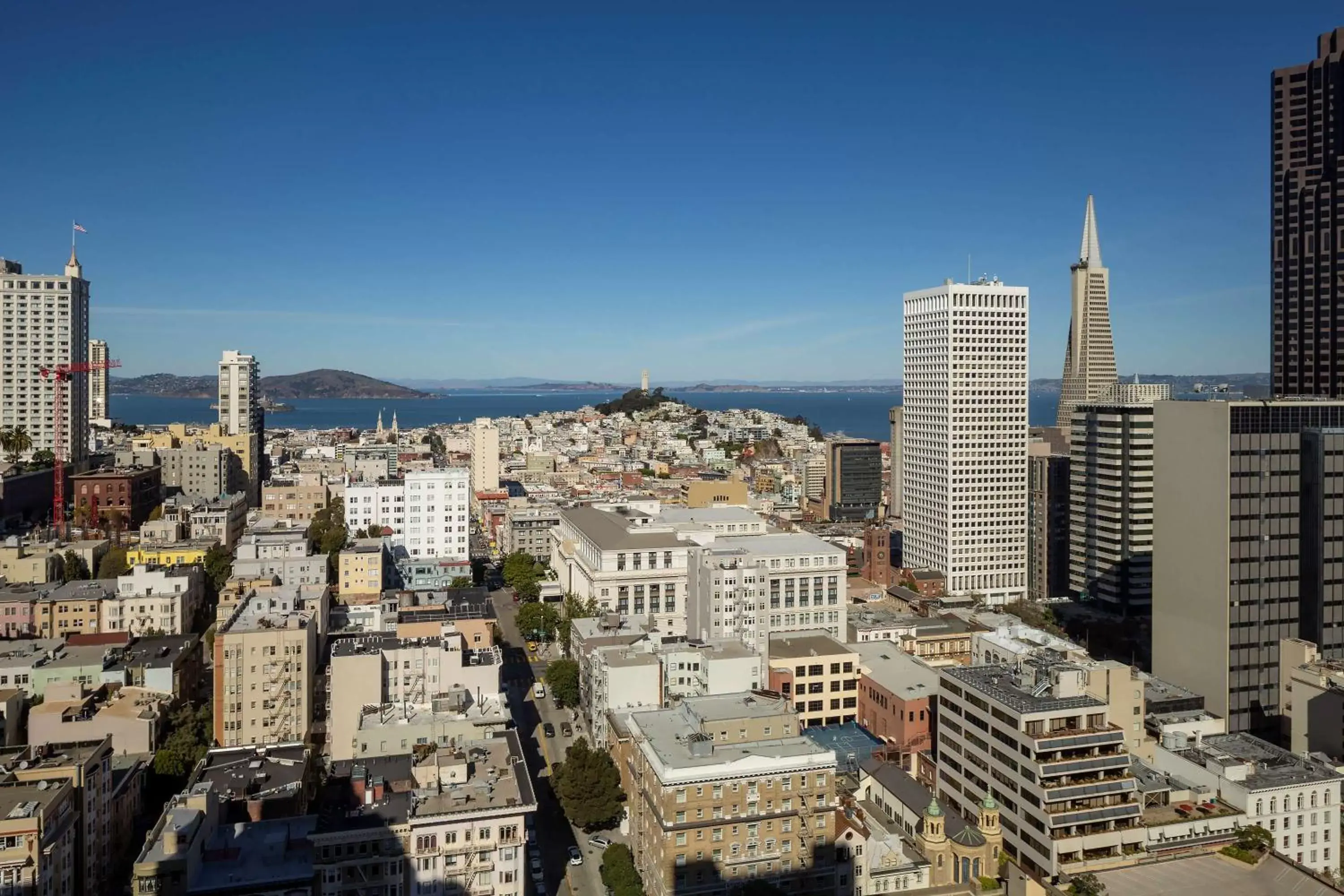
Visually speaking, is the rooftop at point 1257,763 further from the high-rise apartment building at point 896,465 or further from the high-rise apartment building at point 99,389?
the high-rise apartment building at point 99,389

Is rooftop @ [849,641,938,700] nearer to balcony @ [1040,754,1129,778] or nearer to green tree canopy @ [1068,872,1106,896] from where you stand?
balcony @ [1040,754,1129,778]

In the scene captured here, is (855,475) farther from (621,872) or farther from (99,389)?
(99,389)

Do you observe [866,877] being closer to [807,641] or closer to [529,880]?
[529,880]

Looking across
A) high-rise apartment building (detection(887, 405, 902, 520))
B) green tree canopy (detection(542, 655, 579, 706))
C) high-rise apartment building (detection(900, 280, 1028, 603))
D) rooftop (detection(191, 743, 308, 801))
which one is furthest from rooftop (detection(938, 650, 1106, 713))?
high-rise apartment building (detection(887, 405, 902, 520))

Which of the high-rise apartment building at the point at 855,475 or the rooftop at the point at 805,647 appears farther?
the high-rise apartment building at the point at 855,475

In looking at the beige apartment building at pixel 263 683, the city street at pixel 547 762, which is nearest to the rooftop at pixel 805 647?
the city street at pixel 547 762

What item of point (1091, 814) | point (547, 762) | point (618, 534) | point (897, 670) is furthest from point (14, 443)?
point (1091, 814)
